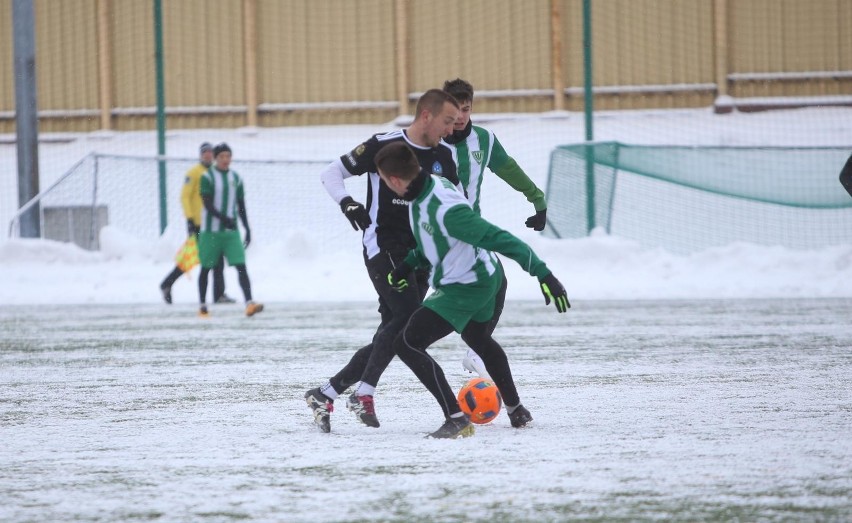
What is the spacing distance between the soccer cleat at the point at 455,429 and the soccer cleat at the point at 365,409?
1.04 ft

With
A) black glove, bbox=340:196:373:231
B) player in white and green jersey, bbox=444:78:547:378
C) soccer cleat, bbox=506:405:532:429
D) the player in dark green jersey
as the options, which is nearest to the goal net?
the player in dark green jersey

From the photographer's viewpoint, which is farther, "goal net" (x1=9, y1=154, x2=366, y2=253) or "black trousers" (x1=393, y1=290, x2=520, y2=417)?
"goal net" (x1=9, y1=154, x2=366, y2=253)

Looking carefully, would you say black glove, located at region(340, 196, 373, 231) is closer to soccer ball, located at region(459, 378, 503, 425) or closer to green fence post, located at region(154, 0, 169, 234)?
soccer ball, located at region(459, 378, 503, 425)

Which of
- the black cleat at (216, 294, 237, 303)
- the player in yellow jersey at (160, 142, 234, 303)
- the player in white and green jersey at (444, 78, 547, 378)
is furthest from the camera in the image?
the black cleat at (216, 294, 237, 303)

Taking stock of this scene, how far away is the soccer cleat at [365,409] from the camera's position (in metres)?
5.65

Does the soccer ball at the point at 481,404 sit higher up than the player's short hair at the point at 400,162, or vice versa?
the player's short hair at the point at 400,162

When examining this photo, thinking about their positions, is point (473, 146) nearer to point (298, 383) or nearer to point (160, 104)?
point (298, 383)

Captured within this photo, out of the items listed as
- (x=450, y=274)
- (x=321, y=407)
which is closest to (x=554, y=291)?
(x=450, y=274)

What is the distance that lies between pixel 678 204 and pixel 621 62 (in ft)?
26.6

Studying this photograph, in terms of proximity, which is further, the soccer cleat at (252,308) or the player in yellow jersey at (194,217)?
the player in yellow jersey at (194,217)

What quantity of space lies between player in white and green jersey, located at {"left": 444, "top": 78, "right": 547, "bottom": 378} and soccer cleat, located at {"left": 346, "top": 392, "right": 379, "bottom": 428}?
0.79 meters

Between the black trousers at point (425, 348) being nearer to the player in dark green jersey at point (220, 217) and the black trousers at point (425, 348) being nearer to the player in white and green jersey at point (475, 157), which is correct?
the player in white and green jersey at point (475, 157)

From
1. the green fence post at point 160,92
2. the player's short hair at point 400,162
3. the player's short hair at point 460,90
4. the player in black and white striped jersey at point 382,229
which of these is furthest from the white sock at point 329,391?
the green fence post at point 160,92

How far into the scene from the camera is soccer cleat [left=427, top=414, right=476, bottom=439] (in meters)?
5.38
